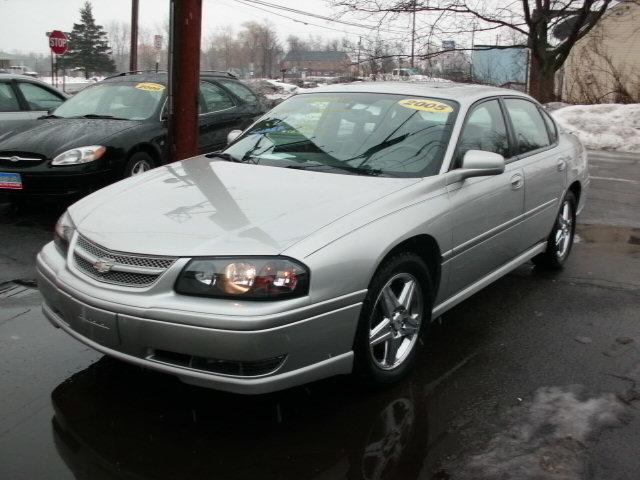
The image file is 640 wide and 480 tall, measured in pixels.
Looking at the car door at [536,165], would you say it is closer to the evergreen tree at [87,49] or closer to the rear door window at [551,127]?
the rear door window at [551,127]

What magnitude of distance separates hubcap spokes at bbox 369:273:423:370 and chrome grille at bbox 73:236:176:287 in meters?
1.05

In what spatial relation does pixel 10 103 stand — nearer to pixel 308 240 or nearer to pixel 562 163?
pixel 562 163

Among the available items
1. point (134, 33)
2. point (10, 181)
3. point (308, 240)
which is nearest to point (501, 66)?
point (134, 33)

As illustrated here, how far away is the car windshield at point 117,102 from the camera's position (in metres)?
7.55

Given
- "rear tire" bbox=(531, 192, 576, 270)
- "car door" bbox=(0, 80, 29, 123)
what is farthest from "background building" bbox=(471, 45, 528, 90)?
"rear tire" bbox=(531, 192, 576, 270)

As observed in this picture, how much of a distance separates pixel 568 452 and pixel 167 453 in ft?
5.71

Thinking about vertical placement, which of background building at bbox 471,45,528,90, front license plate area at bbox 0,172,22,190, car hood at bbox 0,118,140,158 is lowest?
front license plate area at bbox 0,172,22,190

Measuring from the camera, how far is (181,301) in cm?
269

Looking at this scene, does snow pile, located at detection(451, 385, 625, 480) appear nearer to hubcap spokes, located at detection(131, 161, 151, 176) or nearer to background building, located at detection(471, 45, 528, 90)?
hubcap spokes, located at detection(131, 161, 151, 176)

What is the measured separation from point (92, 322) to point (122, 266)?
0.95 ft

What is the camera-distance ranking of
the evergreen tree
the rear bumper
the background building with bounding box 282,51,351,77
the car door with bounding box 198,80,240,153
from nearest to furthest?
the rear bumper < the car door with bounding box 198,80,240,153 < the evergreen tree < the background building with bounding box 282,51,351,77

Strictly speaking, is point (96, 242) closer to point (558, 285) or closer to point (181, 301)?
point (181, 301)

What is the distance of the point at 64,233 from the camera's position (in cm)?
340

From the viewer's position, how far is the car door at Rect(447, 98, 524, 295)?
12.3 ft
